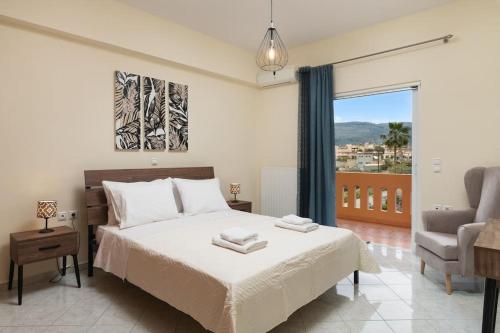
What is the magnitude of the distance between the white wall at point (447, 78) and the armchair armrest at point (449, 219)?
354mm

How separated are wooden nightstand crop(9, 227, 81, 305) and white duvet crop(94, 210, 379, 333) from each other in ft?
0.90

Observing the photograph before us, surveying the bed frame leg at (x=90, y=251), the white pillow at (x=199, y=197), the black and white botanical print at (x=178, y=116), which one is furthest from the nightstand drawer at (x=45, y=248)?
the black and white botanical print at (x=178, y=116)

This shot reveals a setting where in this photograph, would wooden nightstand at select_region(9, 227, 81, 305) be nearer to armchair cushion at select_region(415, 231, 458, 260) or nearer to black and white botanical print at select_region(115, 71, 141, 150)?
black and white botanical print at select_region(115, 71, 141, 150)

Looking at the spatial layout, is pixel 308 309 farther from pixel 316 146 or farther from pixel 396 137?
pixel 396 137

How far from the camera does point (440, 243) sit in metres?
2.65

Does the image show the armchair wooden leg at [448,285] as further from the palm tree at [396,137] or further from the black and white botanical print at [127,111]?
the black and white botanical print at [127,111]

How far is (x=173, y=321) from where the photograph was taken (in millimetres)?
2201

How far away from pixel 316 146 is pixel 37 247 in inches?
135

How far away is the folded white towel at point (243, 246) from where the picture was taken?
208cm

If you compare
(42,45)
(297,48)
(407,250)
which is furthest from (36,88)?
(407,250)

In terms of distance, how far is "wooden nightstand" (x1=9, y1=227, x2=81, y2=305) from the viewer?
2.43 metres

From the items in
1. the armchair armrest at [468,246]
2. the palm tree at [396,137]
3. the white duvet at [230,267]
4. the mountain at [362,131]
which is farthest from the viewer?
the palm tree at [396,137]

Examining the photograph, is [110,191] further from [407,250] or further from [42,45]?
[407,250]

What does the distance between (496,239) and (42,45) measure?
3847 millimetres
